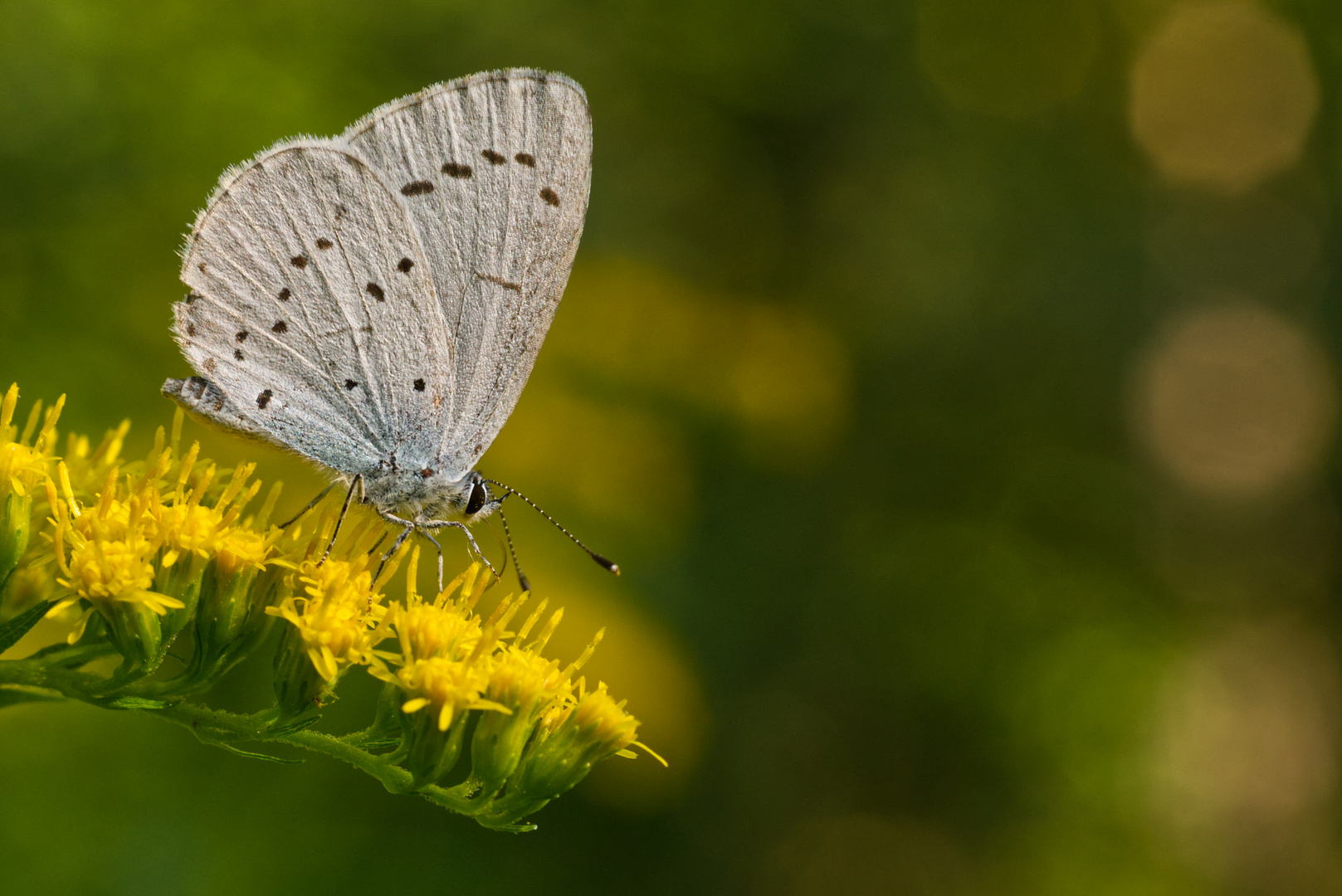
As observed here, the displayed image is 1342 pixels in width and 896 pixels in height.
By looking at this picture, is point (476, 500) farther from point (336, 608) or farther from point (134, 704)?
point (134, 704)

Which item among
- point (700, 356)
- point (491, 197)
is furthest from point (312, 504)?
point (700, 356)

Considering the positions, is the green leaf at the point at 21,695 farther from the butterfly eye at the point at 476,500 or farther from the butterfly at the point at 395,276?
the butterfly eye at the point at 476,500

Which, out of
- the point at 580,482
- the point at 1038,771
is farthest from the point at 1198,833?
the point at 580,482

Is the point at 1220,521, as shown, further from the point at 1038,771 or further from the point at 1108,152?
the point at 1038,771

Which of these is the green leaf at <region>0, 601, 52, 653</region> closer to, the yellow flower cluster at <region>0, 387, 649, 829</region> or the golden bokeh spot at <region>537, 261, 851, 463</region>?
the yellow flower cluster at <region>0, 387, 649, 829</region>

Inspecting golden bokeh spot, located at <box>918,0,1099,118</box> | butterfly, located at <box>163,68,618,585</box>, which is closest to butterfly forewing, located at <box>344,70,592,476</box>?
butterfly, located at <box>163,68,618,585</box>
